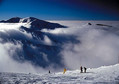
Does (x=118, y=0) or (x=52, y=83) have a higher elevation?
(x=118, y=0)

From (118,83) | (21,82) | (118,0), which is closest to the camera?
(118,0)

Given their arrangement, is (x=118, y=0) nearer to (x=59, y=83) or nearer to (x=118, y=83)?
(x=118, y=83)

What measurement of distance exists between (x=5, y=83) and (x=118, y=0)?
28.2ft

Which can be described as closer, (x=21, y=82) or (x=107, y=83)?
(x=107, y=83)

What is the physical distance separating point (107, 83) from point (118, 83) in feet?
3.11

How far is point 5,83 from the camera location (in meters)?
9.57

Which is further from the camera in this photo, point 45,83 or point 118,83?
point 45,83

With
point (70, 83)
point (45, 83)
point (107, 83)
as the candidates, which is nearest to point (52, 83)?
point (45, 83)

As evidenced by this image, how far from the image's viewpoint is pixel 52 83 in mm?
10102

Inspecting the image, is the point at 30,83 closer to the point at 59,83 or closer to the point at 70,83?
the point at 59,83

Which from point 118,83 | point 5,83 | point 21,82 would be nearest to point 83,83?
point 118,83

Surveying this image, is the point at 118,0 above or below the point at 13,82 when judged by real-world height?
above

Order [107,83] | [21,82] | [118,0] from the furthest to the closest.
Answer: [21,82], [107,83], [118,0]

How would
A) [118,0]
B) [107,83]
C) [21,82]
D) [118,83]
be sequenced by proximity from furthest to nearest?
[21,82]
[107,83]
[118,83]
[118,0]
